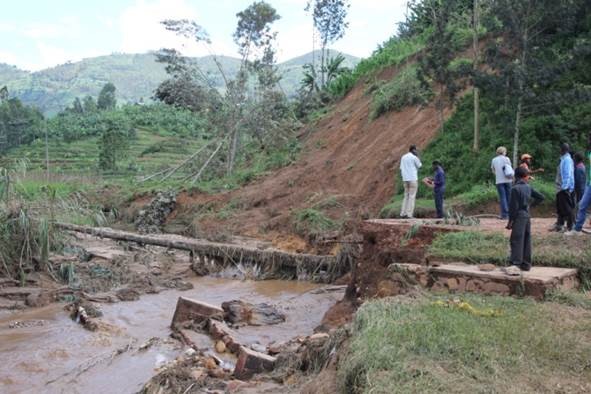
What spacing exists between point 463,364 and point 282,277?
474 inches

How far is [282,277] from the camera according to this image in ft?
56.1

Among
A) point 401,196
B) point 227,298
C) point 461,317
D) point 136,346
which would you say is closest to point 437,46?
point 401,196

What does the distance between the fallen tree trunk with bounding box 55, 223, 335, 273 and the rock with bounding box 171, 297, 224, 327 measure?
4.94 m

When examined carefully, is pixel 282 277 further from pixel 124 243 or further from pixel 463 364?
pixel 463 364

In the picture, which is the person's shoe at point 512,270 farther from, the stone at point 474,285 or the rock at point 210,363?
the rock at point 210,363

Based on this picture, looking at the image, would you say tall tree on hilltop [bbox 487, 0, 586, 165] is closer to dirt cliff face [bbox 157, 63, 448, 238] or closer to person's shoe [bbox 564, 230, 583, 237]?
dirt cliff face [bbox 157, 63, 448, 238]

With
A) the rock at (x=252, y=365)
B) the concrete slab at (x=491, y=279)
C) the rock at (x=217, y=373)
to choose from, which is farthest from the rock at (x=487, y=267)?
the rock at (x=217, y=373)

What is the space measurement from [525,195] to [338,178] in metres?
17.2

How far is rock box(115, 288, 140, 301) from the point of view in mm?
14875

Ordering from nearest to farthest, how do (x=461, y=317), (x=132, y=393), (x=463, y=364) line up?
(x=463, y=364), (x=461, y=317), (x=132, y=393)

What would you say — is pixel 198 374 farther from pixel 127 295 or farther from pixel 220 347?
pixel 127 295

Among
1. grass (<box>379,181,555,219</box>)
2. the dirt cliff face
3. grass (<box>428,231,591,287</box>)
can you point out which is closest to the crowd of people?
grass (<box>428,231,591,287</box>)

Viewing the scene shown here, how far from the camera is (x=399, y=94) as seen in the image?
27.6m

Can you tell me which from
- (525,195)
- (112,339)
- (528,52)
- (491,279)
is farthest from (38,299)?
(528,52)
